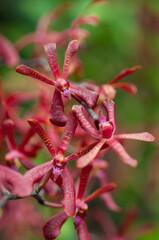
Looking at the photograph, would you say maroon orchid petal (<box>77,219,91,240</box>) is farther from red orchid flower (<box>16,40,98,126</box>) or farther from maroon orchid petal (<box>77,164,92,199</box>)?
red orchid flower (<box>16,40,98,126</box>)

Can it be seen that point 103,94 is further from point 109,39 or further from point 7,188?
point 109,39

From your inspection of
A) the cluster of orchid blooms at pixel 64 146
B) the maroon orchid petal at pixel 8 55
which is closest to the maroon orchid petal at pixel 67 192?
the cluster of orchid blooms at pixel 64 146

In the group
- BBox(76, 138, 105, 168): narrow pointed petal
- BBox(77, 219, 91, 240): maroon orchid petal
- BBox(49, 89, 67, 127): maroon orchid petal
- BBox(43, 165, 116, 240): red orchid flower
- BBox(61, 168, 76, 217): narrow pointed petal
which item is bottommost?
BBox(77, 219, 91, 240): maroon orchid petal

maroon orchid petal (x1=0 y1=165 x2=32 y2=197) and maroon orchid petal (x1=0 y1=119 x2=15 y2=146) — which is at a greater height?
maroon orchid petal (x1=0 y1=119 x2=15 y2=146)

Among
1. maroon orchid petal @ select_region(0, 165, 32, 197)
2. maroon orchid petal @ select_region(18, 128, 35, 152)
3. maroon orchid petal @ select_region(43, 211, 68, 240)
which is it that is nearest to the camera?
maroon orchid petal @ select_region(0, 165, 32, 197)

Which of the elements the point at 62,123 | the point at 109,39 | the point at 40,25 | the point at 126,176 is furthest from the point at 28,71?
the point at 109,39

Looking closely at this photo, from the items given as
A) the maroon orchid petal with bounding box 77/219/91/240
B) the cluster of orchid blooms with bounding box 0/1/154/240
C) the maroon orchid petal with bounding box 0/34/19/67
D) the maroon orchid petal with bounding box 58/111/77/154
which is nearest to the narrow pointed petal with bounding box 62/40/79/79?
the cluster of orchid blooms with bounding box 0/1/154/240

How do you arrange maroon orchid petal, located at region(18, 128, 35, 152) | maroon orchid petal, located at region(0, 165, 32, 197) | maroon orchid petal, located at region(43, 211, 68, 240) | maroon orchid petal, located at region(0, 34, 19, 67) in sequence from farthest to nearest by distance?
1. maroon orchid petal, located at region(0, 34, 19, 67)
2. maroon orchid petal, located at region(18, 128, 35, 152)
3. maroon orchid petal, located at region(43, 211, 68, 240)
4. maroon orchid petal, located at region(0, 165, 32, 197)
